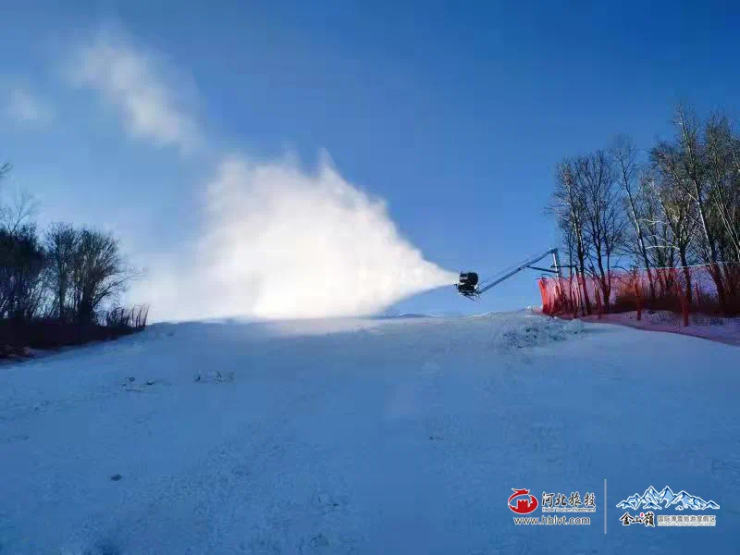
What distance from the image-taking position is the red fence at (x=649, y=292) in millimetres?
15219

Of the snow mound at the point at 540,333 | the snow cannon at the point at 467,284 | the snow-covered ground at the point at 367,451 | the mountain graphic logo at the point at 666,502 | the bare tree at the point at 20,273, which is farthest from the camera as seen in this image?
the bare tree at the point at 20,273

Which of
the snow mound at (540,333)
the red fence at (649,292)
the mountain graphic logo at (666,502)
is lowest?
the mountain graphic logo at (666,502)

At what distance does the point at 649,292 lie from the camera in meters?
18.1

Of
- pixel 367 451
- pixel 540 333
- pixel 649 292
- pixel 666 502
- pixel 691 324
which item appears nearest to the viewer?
pixel 666 502

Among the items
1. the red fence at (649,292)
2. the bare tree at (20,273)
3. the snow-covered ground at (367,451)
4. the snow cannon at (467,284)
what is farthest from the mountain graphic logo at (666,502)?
the bare tree at (20,273)

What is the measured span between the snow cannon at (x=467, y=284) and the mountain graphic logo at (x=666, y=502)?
1818 centimetres

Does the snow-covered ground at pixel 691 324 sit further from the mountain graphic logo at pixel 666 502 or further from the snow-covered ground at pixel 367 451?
the mountain graphic logo at pixel 666 502

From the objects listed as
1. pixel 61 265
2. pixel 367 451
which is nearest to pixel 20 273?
pixel 61 265

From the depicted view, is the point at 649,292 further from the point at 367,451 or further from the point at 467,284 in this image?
the point at 367,451

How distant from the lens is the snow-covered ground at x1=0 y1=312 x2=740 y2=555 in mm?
4875

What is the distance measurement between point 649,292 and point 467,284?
8.63 m

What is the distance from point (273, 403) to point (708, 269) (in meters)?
16.4

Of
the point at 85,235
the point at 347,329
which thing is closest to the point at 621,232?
the point at 347,329

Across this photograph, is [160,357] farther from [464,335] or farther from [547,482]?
[547,482]
